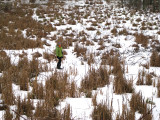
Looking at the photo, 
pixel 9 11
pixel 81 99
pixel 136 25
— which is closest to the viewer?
pixel 81 99

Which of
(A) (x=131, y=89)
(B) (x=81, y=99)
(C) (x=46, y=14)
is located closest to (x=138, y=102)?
(A) (x=131, y=89)

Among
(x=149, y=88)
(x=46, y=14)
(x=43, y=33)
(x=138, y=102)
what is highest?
(x=46, y=14)

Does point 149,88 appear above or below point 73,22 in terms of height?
below

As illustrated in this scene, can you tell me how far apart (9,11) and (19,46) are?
7911 millimetres

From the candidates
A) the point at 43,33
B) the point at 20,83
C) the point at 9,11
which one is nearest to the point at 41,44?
the point at 43,33

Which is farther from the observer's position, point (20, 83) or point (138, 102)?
point (20, 83)

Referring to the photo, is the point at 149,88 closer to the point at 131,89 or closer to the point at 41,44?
the point at 131,89

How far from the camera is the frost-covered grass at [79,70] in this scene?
2.09 m

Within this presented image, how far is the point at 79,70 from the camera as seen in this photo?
15.0 feet

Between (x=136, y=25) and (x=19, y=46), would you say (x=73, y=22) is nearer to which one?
(x=136, y=25)

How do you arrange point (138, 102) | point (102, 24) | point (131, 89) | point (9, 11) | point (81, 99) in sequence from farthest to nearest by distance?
1. point (9, 11)
2. point (102, 24)
3. point (131, 89)
4. point (81, 99)
5. point (138, 102)

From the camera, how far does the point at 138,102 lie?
7.14 ft

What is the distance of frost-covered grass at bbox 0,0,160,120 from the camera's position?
209cm

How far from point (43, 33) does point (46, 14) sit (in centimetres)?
511
